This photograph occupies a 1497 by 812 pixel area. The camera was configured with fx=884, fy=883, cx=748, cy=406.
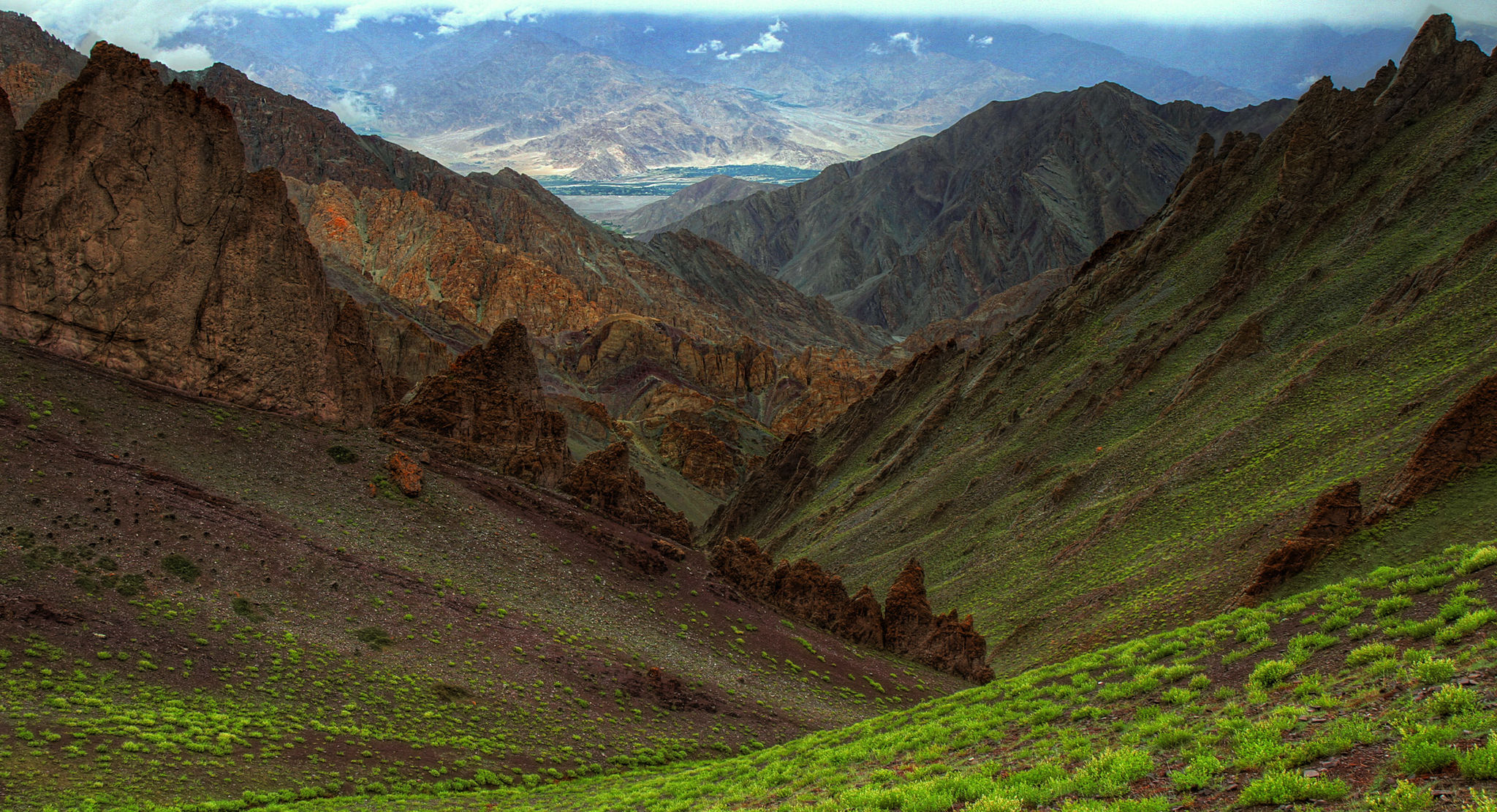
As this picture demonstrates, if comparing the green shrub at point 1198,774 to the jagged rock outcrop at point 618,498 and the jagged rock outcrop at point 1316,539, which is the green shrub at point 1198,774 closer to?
the jagged rock outcrop at point 1316,539

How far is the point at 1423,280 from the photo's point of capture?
47.3 m

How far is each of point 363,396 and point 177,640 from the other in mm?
21771

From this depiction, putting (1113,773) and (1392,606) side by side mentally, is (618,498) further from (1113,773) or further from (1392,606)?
(1113,773)

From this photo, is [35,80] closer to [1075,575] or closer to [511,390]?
[511,390]

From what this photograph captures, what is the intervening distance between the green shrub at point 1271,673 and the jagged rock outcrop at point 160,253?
135 feet

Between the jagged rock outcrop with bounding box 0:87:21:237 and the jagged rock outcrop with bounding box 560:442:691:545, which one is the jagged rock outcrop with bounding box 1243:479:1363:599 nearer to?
the jagged rock outcrop with bounding box 560:442:691:545

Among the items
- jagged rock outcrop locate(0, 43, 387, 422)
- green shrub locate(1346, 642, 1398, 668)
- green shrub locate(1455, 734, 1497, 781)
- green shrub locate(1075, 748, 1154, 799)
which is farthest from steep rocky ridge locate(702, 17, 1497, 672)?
jagged rock outcrop locate(0, 43, 387, 422)

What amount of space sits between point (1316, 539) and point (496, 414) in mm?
44112

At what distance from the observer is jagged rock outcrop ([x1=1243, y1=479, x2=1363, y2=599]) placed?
26438mm

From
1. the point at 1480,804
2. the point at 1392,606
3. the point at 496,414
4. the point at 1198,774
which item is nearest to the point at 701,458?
the point at 496,414

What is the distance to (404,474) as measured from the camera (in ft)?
136

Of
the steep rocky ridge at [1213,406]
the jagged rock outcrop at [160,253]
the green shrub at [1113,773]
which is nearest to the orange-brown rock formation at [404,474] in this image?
the jagged rock outcrop at [160,253]

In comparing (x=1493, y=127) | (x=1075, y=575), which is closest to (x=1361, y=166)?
(x=1493, y=127)

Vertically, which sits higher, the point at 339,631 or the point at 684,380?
the point at 684,380
